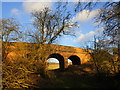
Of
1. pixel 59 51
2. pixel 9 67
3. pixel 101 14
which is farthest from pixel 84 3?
pixel 59 51

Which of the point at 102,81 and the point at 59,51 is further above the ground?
the point at 59,51

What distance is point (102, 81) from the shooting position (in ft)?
31.5

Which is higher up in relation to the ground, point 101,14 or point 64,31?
point 64,31

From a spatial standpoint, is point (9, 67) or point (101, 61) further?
point (101, 61)

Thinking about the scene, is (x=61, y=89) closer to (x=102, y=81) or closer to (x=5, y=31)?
(x=102, y=81)

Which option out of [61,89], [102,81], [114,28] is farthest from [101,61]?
[114,28]

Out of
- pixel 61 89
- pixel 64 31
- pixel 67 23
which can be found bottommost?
pixel 61 89

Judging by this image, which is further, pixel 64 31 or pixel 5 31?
pixel 64 31

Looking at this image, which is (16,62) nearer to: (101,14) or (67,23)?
(101,14)

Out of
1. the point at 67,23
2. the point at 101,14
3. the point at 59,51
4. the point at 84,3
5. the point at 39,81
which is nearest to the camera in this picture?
the point at 84,3

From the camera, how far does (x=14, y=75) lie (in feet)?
16.9

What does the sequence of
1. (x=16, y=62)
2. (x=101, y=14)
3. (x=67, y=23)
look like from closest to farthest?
(x=101, y=14) < (x=16, y=62) < (x=67, y=23)

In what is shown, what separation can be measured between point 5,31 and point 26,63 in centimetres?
212

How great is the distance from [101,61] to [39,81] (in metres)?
5.74
